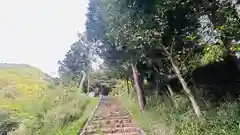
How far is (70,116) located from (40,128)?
176 centimetres

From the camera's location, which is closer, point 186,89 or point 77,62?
point 186,89

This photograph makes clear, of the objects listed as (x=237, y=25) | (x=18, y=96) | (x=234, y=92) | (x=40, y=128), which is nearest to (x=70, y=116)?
(x=40, y=128)

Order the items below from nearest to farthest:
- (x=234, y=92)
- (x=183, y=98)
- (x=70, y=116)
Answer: (x=234, y=92)
(x=183, y=98)
(x=70, y=116)

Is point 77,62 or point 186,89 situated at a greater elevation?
point 77,62

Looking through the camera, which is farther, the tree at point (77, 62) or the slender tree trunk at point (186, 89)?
the tree at point (77, 62)

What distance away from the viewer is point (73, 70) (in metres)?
54.0

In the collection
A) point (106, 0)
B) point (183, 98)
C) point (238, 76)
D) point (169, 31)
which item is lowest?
point (183, 98)

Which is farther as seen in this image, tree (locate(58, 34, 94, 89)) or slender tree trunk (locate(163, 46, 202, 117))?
tree (locate(58, 34, 94, 89))

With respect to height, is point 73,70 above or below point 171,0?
above

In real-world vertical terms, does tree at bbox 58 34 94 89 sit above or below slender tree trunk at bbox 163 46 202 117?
above

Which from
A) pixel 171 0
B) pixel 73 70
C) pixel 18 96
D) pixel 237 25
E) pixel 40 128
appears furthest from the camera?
pixel 73 70

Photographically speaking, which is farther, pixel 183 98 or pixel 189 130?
pixel 183 98

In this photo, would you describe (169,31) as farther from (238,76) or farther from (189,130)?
(238,76)

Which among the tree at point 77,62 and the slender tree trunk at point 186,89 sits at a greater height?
the tree at point 77,62
